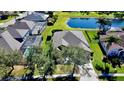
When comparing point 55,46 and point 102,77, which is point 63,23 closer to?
point 55,46

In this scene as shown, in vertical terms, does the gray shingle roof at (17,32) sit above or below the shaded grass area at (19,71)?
above

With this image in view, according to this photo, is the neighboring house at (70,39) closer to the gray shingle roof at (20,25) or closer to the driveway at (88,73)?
the driveway at (88,73)

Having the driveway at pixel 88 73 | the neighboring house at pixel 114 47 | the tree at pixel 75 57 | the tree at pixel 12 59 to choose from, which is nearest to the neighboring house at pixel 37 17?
the neighboring house at pixel 114 47

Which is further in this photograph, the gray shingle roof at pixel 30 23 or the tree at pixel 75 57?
the gray shingle roof at pixel 30 23

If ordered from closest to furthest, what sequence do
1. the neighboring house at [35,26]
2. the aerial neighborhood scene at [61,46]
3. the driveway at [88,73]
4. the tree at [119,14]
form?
the driveway at [88,73], the aerial neighborhood scene at [61,46], the neighboring house at [35,26], the tree at [119,14]

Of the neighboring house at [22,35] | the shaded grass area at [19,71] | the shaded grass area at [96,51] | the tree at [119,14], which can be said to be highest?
the tree at [119,14]

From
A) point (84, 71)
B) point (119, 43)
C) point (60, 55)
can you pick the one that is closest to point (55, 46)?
point (60, 55)

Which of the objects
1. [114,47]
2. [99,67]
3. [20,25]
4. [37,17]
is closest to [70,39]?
[114,47]

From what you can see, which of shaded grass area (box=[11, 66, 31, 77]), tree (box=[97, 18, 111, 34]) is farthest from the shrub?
shaded grass area (box=[11, 66, 31, 77])

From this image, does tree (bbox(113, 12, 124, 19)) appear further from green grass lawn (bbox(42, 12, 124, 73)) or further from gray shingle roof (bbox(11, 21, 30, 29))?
gray shingle roof (bbox(11, 21, 30, 29))
